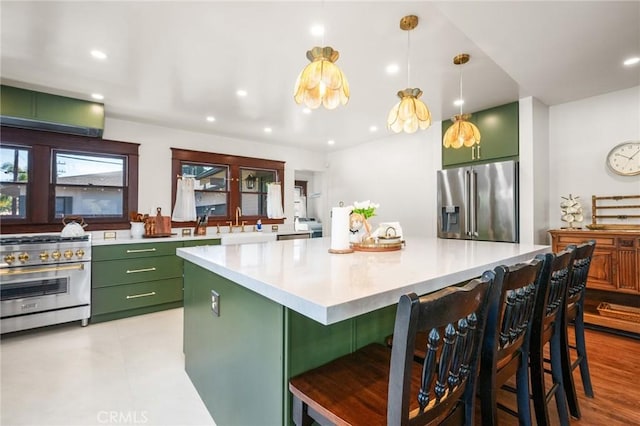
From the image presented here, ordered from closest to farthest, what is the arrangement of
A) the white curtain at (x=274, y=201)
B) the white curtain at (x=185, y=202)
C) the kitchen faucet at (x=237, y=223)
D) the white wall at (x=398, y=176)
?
the white curtain at (x=185, y=202), the white wall at (x=398, y=176), the kitchen faucet at (x=237, y=223), the white curtain at (x=274, y=201)

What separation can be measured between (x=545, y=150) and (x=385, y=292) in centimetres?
378

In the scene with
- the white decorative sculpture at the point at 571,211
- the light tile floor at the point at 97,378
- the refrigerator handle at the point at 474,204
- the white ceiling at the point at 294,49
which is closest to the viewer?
the light tile floor at the point at 97,378

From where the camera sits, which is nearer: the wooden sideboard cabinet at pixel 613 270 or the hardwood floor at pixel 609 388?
the hardwood floor at pixel 609 388

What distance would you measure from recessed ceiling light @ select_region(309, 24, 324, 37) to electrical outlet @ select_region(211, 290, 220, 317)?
1896 millimetres

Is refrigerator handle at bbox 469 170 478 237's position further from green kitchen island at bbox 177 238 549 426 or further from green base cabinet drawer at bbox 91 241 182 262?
green base cabinet drawer at bbox 91 241 182 262

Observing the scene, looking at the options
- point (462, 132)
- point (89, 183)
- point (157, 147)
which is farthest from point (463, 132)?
point (89, 183)

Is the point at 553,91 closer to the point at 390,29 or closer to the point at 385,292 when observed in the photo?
the point at 390,29

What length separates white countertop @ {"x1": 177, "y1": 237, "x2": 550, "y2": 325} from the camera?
902 millimetres

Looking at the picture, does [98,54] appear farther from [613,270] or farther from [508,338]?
[613,270]

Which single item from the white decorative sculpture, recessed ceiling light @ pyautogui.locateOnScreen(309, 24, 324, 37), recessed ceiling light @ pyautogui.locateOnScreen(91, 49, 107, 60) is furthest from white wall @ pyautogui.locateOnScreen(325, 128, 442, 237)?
recessed ceiling light @ pyautogui.locateOnScreen(91, 49, 107, 60)

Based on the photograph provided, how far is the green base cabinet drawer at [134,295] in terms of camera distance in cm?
329

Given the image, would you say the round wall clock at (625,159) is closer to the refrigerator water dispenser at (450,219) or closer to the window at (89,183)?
the refrigerator water dispenser at (450,219)

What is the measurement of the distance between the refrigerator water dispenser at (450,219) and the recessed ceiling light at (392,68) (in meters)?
2.08

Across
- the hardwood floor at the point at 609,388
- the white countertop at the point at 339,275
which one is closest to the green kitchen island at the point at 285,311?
the white countertop at the point at 339,275
